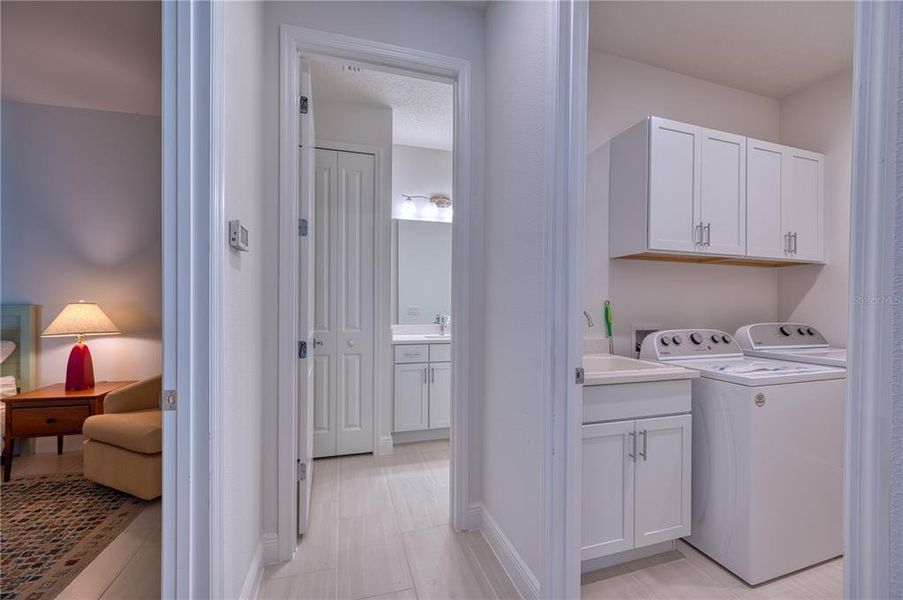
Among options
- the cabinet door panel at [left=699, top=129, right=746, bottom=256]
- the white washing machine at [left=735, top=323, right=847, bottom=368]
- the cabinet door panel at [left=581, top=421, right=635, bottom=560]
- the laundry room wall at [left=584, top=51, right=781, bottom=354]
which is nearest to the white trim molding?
the cabinet door panel at [left=581, top=421, right=635, bottom=560]

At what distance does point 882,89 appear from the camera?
38cm

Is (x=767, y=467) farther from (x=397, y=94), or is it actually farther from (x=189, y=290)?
(x=397, y=94)

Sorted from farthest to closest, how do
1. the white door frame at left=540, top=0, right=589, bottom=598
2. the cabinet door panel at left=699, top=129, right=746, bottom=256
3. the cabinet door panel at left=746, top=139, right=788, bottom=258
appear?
the cabinet door panel at left=746, top=139, right=788, bottom=258 → the cabinet door panel at left=699, top=129, right=746, bottom=256 → the white door frame at left=540, top=0, right=589, bottom=598

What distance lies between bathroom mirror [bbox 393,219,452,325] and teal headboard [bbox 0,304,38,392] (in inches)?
85.8

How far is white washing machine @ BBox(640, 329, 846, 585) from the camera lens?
154 cm

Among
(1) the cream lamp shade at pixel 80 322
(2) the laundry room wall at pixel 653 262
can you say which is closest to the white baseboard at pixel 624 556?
(2) the laundry room wall at pixel 653 262

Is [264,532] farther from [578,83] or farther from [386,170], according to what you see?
[386,170]

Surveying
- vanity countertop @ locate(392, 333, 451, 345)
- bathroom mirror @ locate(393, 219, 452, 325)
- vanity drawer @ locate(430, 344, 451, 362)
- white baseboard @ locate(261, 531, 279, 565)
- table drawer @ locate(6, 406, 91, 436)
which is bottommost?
white baseboard @ locate(261, 531, 279, 565)

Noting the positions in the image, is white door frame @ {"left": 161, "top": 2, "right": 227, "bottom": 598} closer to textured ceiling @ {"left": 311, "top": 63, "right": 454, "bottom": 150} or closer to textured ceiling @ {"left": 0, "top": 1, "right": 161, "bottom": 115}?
textured ceiling @ {"left": 0, "top": 1, "right": 161, "bottom": 115}

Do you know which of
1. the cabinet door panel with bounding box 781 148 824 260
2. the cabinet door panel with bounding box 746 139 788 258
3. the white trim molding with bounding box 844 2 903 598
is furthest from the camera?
the cabinet door panel with bounding box 781 148 824 260

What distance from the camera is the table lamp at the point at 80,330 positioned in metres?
1.73

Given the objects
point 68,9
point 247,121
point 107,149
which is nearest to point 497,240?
point 247,121

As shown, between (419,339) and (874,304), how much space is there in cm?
277

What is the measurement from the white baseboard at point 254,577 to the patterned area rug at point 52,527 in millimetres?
698
